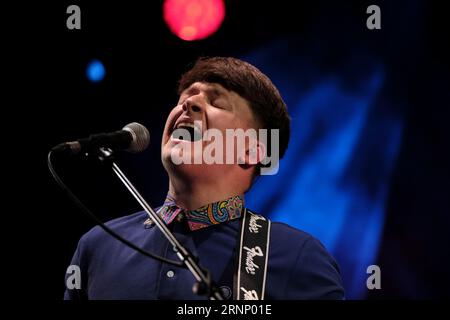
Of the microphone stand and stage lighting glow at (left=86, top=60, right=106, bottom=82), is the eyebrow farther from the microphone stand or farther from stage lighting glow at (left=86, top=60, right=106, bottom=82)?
stage lighting glow at (left=86, top=60, right=106, bottom=82)

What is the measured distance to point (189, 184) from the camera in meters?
2.17

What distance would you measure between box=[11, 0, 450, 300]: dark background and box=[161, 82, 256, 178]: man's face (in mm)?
993

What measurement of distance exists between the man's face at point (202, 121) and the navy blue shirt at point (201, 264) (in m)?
0.23

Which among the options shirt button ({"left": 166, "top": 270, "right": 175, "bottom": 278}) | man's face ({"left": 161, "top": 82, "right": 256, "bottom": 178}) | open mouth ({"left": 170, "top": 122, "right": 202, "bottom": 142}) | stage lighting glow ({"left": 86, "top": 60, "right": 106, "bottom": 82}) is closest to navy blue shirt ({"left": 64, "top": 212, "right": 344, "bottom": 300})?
shirt button ({"left": 166, "top": 270, "right": 175, "bottom": 278})

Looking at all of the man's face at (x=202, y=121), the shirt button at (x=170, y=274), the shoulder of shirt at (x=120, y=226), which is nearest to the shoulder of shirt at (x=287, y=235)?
the man's face at (x=202, y=121)

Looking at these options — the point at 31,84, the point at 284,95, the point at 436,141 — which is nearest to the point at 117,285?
the point at 31,84

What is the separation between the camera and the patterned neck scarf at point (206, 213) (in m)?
2.12

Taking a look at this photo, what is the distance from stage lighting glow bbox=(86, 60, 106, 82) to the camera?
3107mm

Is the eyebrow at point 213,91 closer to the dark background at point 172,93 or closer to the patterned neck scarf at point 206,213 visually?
the patterned neck scarf at point 206,213

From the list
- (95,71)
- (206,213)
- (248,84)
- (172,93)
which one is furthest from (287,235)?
(95,71)

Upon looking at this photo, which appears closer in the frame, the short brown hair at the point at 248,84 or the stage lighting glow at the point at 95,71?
the short brown hair at the point at 248,84

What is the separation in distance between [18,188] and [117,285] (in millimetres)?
1231

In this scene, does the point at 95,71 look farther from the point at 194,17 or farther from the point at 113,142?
the point at 113,142

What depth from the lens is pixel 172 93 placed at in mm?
3334
